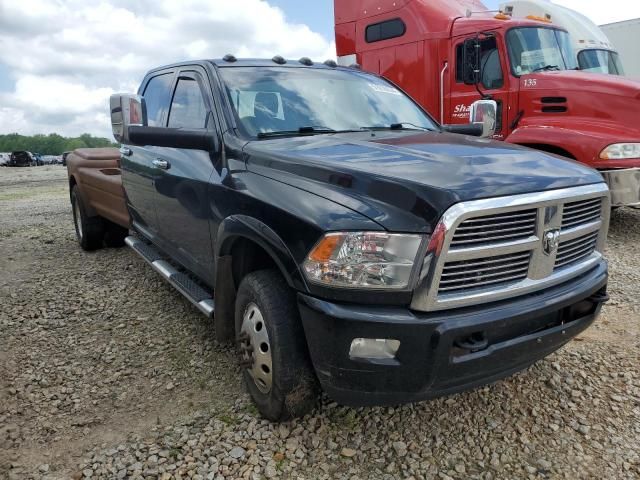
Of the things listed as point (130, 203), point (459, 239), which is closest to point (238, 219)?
point (459, 239)

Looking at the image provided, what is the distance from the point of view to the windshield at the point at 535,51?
7.00 meters

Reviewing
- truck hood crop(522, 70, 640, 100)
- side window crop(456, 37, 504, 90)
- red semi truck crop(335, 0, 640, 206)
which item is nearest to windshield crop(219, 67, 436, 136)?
red semi truck crop(335, 0, 640, 206)

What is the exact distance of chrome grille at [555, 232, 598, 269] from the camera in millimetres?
2570

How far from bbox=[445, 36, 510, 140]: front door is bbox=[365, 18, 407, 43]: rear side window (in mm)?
1023

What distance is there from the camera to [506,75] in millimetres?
7027

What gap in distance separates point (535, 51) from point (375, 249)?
6.12m

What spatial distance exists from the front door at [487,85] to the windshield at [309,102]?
3.50 m

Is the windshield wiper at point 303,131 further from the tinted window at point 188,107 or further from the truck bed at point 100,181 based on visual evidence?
the truck bed at point 100,181

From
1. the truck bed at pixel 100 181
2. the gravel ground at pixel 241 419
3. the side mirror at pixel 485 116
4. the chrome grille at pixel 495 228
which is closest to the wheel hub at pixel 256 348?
the gravel ground at pixel 241 419

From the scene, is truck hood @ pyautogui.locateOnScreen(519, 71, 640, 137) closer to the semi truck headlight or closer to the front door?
the semi truck headlight

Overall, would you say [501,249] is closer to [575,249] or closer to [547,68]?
[575,249]

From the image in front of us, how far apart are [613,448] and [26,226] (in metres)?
8.83

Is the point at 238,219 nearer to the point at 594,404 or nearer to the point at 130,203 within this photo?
the point at 594,404

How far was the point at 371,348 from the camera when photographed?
2.19 meters
